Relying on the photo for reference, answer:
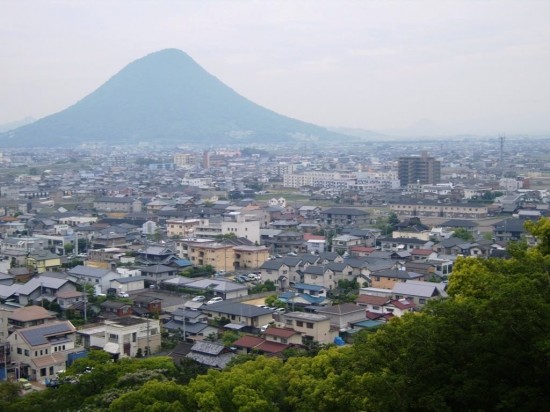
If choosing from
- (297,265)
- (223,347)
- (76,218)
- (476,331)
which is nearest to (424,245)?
(297,265)

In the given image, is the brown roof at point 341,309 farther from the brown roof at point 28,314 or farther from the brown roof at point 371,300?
the brown roof at point 28,314

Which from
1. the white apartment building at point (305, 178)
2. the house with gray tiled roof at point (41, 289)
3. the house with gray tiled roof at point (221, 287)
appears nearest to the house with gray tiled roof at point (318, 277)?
the house with gray tiled roof at point (221, 287)

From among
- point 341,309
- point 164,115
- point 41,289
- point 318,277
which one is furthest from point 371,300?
point 164,115

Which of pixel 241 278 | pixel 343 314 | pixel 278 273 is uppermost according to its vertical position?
pixel 343 314

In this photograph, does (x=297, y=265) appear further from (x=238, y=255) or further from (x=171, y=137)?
(x=171, y=137)

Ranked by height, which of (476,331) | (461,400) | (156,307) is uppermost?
(476,331)

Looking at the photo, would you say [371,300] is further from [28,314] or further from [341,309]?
[28,314]
